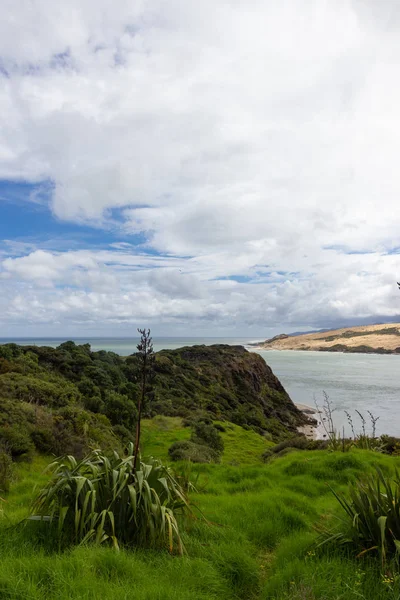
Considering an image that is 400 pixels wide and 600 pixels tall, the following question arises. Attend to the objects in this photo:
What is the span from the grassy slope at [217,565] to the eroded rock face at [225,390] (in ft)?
69.8

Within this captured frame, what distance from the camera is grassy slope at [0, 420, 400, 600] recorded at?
3423 millimetres

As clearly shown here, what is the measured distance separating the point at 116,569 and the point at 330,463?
7.90m

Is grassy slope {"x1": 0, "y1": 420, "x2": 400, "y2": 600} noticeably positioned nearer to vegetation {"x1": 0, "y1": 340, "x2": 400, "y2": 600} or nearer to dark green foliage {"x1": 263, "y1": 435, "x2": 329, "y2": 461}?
vegetation {"x1": 0, "y1": 340, "x2": 400, "y2": 600}

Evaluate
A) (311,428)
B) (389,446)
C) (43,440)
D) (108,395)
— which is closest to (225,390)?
(311,428)

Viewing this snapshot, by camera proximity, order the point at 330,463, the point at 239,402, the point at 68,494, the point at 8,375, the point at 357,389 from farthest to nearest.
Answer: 1. the point at 357,389
2. the point at 239,402
3. the point at 8,375
4. the point at 330,463
5. the point at 68,494

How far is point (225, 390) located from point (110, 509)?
4009 cm

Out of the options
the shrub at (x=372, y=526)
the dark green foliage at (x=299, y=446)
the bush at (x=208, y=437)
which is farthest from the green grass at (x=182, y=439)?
the shrub at (x=372, y=526)

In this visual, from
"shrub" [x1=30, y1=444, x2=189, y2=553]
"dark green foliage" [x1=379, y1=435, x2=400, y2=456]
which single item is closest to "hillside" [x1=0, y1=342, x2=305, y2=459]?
"shrub" [x1=30, y1=444, x2=189, y2=553]

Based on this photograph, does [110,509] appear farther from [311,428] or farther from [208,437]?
[311,428]

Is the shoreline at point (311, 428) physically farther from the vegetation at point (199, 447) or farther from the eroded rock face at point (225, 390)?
the vegetation at point (199, 447)

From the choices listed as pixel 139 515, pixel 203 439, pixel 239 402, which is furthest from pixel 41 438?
pixel 239 402

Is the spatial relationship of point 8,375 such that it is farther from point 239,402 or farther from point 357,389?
point 357,389

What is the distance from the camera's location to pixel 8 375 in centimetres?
1602

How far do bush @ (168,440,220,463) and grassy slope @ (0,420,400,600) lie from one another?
772 centimetres
